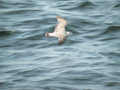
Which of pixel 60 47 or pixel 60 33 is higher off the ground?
pixel 60 33

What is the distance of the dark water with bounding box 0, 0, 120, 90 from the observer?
11.1 meters

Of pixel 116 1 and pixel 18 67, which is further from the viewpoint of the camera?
pixel 116 1

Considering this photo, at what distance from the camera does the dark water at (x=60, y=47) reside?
11.1 meters

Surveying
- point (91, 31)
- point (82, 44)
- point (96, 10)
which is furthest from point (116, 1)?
point (82, 44)

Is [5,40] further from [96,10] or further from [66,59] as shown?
[96,10]

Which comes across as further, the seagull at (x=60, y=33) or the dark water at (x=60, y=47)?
the seagull at (x=60, y=33)

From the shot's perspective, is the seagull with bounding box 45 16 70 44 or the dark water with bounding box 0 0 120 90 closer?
the dark water with bounding box 0 0 120 90

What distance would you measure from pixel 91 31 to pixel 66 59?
257cm

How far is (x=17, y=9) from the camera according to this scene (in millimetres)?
16984

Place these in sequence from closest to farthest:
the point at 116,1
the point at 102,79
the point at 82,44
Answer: the point at 102,79
the point at 82,44
the point at 116,1

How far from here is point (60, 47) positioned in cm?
1312

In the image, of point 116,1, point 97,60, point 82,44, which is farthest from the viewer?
point 116,1

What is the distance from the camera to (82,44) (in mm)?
13406

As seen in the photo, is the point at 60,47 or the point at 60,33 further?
the point at 60,33
